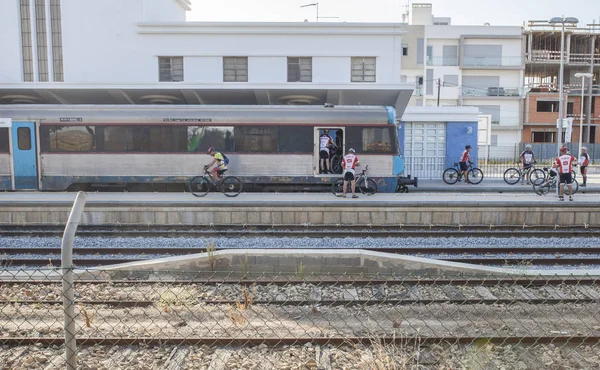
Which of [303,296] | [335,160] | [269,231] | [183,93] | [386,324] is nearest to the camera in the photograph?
[386,324]

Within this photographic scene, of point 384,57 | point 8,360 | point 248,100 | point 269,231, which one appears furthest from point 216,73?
point 8,360

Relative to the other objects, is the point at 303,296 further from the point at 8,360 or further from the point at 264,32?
the point at 264,32

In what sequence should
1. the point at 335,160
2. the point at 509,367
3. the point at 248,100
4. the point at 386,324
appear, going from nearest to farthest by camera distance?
1. the point at 509,367
2. the point at 386,324
3. the point at 335,160
4. the point at 248,100

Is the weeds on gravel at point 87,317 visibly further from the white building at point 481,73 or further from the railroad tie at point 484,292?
the white building at point 481,73

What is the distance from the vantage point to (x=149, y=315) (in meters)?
6.84

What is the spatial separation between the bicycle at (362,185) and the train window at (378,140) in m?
0.71

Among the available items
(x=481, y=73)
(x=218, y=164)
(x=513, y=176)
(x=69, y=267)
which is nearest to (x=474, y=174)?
(x=513, y=176)

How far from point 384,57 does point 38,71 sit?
679 inches

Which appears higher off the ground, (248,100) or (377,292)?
(248,100)

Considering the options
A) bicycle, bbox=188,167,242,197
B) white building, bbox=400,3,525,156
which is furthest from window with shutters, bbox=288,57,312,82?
white building, bbox=400,3,525,156

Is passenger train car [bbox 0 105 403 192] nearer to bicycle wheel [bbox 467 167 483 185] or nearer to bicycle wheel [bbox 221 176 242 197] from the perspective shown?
bicycle wheel [bbox 221 176 242 197]

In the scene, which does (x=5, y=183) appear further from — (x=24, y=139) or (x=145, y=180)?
(x=145, y=180)

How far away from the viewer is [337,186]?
17141 mm

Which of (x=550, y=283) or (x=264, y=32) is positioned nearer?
(x=550, y=283)
